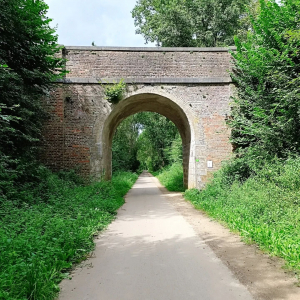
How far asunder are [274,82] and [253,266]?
704cm

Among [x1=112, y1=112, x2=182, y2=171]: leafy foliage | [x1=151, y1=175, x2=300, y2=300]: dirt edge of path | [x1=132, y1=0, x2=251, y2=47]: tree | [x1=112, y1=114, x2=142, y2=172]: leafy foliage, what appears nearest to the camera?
[x1=151, y1=175, x2=300, y2=300]: dirt edge of path

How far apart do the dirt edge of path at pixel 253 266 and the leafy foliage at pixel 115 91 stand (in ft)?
23.1

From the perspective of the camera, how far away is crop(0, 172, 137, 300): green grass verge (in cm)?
279

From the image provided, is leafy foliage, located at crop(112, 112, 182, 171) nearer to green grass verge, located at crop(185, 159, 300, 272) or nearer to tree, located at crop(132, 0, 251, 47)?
tree, located at crop(132, 0, 251, 47)

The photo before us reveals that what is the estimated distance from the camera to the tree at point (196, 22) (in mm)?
21547

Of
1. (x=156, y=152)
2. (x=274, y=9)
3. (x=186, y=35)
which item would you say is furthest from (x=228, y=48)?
A: (x=156, y=152)

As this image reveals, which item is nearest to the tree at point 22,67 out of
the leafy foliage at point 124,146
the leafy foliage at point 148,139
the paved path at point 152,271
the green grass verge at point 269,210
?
the paved path at point 152,271

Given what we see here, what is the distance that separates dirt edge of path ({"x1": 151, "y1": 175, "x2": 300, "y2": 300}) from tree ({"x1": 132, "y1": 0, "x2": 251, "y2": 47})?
19506 mm

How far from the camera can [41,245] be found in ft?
12.2

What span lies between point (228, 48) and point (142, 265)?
33.3 feet

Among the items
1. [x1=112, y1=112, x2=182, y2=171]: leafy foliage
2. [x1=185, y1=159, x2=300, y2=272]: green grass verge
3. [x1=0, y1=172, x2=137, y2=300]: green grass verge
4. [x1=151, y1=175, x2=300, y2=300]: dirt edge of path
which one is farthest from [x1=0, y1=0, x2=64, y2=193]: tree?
[x1=112, y1=112, x2=182, y2=171]: leafy foliage

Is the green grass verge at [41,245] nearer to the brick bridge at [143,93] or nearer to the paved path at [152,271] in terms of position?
the paved path at [152,271]

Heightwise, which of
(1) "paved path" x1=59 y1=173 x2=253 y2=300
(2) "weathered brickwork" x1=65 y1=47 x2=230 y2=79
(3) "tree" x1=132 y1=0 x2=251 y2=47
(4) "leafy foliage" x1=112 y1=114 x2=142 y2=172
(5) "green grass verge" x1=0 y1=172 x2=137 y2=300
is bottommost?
(1) "paved path" x1=59 y1=173 x2=253 y2=300

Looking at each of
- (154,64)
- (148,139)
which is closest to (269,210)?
(154,64)
